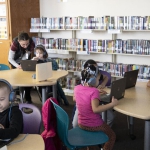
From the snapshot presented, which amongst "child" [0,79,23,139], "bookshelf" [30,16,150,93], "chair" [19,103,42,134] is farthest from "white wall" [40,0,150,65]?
"child" [0,79,23,139]

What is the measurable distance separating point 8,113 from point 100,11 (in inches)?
157

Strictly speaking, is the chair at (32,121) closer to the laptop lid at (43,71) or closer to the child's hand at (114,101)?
the child's hand at (114,101)

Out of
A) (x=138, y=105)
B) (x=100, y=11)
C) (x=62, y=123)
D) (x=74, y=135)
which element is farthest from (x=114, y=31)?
(x=62, y=123)

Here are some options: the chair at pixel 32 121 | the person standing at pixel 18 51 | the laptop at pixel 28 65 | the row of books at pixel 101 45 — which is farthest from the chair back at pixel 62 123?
the row of books at pixel 101 45

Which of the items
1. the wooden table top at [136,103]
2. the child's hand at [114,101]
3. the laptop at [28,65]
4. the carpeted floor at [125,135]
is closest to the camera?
the wooden table top at [136,103]

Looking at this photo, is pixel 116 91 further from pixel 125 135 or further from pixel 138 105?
pixel 125 135

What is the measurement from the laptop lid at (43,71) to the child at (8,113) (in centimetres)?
151

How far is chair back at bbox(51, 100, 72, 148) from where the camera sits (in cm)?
210

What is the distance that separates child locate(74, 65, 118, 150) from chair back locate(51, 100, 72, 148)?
1.08 ft

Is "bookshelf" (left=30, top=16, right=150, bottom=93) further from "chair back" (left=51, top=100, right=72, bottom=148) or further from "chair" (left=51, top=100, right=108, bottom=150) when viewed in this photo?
"chair back" (left=51, top=100, right=72, bottom=148)

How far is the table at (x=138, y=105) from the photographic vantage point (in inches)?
86.8

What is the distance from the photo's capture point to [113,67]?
17.0ft

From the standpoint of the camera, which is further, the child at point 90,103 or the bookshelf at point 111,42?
the bookshelf at point 111,42

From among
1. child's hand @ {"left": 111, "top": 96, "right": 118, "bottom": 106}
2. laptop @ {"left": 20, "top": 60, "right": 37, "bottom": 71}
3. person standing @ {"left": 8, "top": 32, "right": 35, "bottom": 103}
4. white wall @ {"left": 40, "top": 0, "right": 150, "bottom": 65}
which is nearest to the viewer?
child's hand @ {"left": 111, "top": 96, "right": 118, "bottom": 106}
